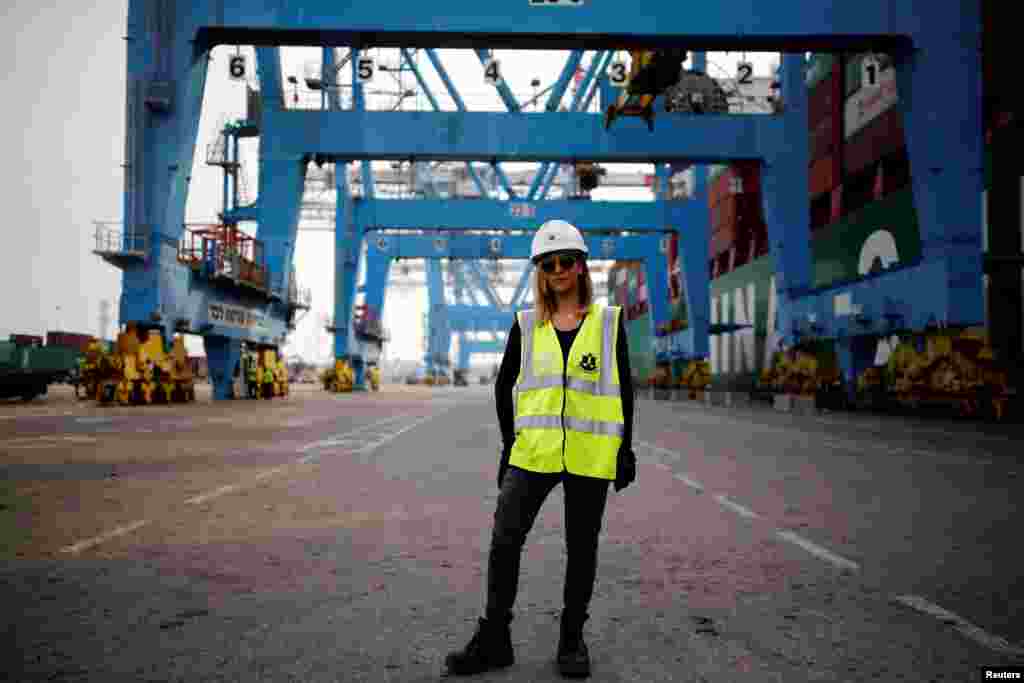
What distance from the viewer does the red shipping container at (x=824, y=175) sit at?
3359 cm

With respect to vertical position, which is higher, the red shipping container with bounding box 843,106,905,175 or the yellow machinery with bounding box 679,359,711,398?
the red shipping container with bounding box 843,106,905,175

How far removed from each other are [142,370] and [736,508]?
1898 centimetres

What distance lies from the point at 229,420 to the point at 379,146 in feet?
40.5

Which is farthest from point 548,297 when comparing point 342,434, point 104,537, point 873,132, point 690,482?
point 873,132

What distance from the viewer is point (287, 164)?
2609 centimetres

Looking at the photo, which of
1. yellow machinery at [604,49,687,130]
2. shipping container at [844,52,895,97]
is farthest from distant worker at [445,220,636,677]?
shipping container at [844,52,895,97]

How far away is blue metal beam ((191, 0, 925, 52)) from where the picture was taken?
57.6 feet

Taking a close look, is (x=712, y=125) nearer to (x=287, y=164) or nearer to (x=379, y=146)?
(x=379, y=146)

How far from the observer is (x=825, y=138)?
3472 centimetres

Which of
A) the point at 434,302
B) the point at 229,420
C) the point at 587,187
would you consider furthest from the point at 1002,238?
the point at 434,302

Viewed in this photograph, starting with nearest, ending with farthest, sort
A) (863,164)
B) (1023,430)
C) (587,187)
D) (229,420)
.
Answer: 1. (1023,430)
2. (229,420)
3. (863,164)
4. (587,187)

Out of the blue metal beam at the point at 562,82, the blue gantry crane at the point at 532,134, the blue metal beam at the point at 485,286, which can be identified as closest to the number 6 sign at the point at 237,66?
the blue gantry crane at the point at 532,134

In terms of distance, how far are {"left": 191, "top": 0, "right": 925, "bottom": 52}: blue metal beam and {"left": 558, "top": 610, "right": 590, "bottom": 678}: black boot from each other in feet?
54.7

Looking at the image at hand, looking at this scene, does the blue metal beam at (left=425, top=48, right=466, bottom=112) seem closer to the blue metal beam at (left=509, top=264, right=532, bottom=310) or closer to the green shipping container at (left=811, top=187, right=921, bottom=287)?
the green shipping container at (left=811, top=187, right=921, bottom=287)
